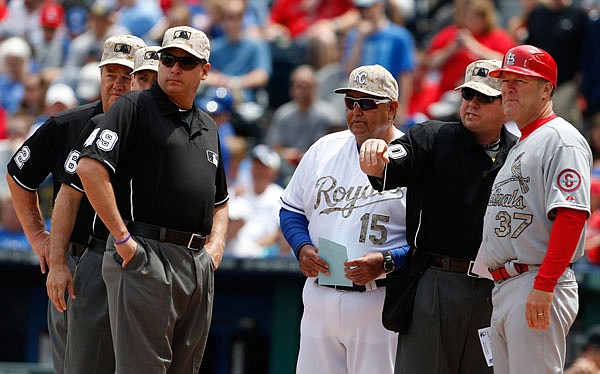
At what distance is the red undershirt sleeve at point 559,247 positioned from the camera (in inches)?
186

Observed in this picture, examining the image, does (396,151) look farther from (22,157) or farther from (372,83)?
(22,157)

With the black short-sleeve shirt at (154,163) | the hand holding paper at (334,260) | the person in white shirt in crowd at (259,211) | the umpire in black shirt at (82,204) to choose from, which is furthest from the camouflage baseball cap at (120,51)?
the person in white shirt in crowd at (259,211)

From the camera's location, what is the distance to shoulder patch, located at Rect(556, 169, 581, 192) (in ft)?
15.7

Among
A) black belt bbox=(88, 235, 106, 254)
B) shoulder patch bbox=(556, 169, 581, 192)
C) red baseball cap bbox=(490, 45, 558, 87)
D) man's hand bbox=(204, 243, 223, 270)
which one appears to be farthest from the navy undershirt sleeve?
shoulder patch bbox=(556, 169, 581, 192)

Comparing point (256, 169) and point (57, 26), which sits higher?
point (57, 26)

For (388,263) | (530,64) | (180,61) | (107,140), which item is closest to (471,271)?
(388,263)

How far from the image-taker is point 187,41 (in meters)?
5.35

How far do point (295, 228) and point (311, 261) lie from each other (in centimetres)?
30

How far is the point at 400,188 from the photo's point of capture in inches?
231

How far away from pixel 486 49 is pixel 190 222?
6332 millimetres

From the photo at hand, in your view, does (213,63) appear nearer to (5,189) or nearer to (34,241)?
(5,189)

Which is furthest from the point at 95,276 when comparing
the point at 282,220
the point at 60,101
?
the point at 60,101

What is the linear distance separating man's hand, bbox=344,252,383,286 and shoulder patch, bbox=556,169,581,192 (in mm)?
1188

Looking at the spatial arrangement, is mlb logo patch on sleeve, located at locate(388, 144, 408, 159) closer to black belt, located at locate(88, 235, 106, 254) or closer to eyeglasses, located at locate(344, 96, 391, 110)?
eyeglasses, located at locate(344, 96, 391, 110)
